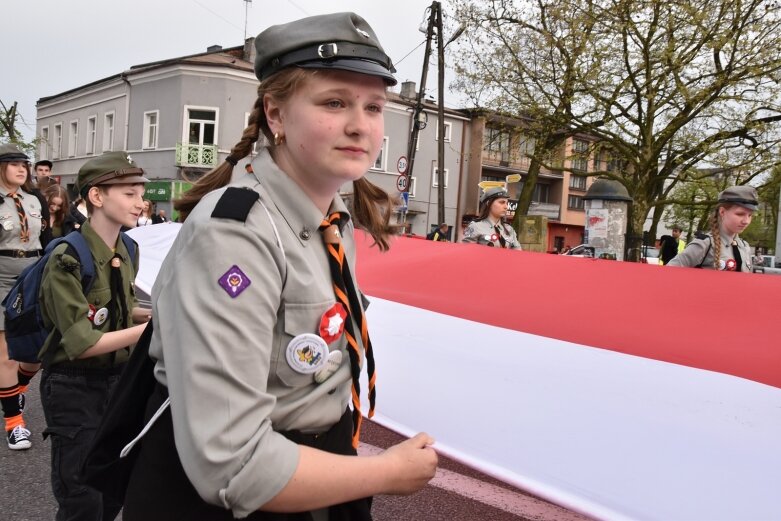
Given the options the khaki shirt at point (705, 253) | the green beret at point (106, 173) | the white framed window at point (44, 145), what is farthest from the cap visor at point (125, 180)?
the white framed window at point (44, 145)

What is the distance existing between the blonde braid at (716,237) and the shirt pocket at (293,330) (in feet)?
13.6

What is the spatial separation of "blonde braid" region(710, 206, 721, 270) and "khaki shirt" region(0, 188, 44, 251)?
528cm

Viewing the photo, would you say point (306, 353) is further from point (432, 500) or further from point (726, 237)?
point (726, 237)

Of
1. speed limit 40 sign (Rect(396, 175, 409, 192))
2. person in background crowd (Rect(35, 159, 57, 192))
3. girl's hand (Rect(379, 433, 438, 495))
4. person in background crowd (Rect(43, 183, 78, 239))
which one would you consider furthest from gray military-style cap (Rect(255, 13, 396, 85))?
speed limit 40 sign (Rect(396, 175, 409, 192))

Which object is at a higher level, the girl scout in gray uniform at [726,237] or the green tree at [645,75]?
the green tree at [645,75]

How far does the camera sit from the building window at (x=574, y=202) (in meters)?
52.5

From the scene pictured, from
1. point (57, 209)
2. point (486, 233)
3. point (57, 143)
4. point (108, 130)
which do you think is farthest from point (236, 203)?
point (57, 143)

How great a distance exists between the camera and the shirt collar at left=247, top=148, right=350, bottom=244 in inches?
46.4

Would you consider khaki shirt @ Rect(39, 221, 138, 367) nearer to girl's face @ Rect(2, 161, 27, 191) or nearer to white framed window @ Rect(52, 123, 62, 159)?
girl's face @ Rect(2, 161, 27, 191)

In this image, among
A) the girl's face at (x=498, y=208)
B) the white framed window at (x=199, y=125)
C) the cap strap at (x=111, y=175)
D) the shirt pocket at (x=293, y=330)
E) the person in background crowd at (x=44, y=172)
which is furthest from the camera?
the white framed window at (x=199, y=125)

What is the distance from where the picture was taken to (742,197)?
453 centimetres

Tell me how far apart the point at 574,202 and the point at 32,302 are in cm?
5325

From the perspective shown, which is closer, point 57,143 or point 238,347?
point 238,347

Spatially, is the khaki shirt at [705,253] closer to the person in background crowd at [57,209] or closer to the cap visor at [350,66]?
the cap visor at [350,66]
